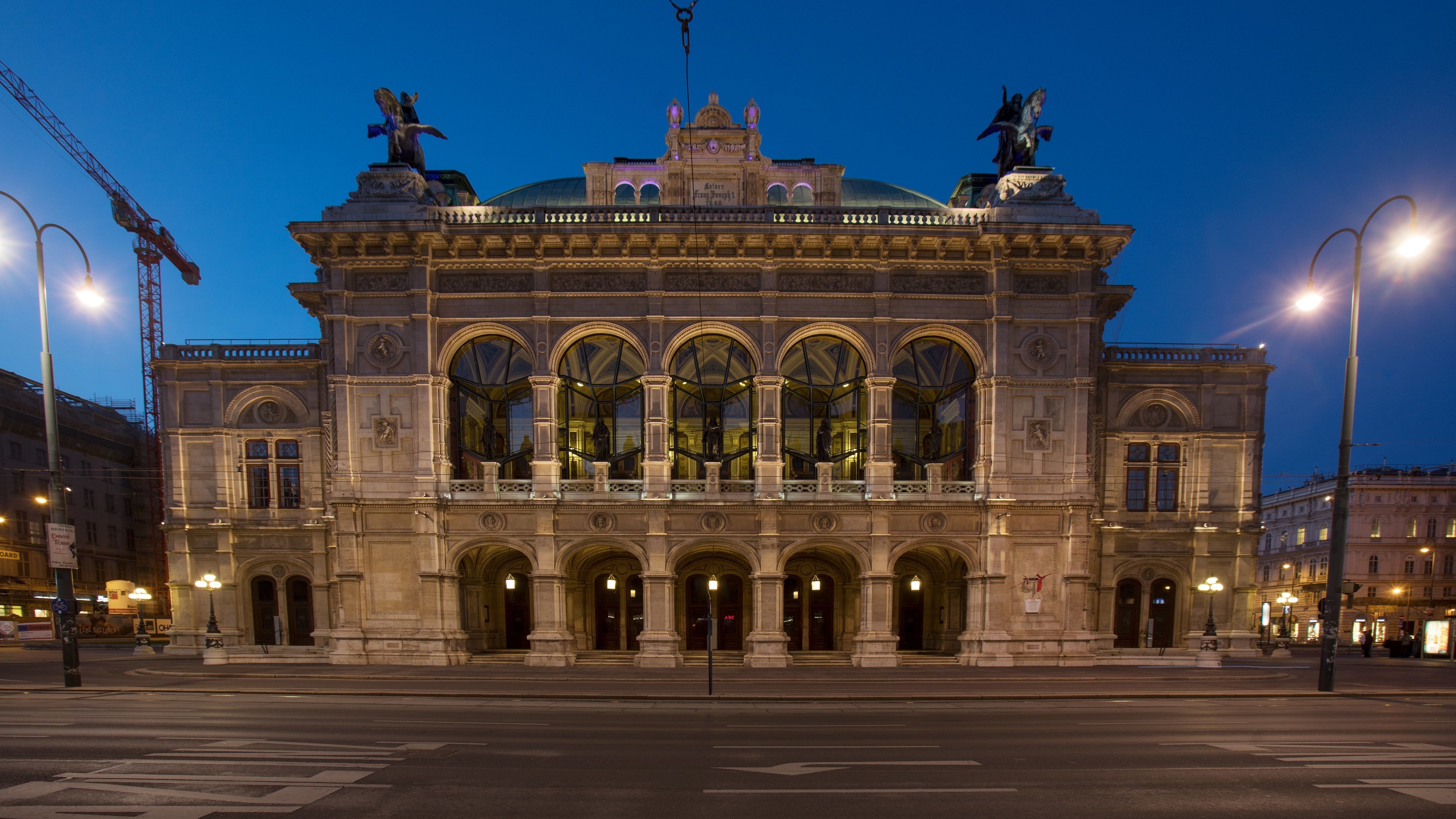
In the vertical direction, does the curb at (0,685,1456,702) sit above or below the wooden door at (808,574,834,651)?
above

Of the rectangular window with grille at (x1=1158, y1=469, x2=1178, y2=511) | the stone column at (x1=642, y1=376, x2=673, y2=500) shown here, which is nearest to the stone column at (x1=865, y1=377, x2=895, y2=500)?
the stone column at (x1=642, y1=376, x2=673, y2=500)

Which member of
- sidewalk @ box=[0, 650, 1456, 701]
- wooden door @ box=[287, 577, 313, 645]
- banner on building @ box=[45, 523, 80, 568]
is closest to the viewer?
sidewalk @ box=[0, 650, 1456, 701]

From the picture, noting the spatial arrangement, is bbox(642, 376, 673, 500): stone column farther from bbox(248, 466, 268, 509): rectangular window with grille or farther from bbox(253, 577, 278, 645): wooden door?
bbox(253, 577, 278, 645): wooden door

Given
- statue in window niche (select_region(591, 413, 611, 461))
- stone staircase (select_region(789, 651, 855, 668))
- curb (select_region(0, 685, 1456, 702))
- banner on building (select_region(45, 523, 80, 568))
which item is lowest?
stone staircase (select_region(789, 651, 855, 668))

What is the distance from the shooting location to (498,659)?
27781mm

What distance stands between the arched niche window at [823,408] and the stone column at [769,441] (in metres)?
1.19

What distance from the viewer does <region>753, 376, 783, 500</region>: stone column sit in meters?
26.8

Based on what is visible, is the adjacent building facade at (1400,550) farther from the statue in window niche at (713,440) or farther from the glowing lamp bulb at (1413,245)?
the statue in window niche at (713,440)

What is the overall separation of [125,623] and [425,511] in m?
45.3

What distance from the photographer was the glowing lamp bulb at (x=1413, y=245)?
18.2 m

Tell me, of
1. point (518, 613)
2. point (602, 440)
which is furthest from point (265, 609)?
point (602, 440)

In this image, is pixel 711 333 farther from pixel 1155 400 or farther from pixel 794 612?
pixel 1155 400

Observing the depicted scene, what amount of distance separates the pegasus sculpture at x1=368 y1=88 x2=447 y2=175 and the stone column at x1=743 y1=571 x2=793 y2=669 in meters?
21.4

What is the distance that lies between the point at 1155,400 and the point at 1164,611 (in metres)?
9.40
